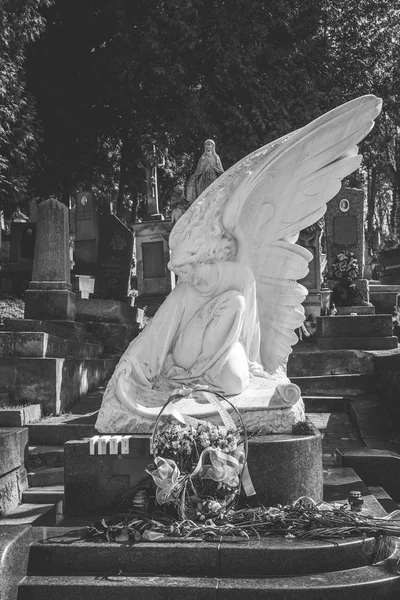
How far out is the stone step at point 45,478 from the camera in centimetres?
652

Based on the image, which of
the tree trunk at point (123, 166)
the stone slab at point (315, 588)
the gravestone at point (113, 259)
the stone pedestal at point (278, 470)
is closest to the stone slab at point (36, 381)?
the stone pedestal at point (278, 470)

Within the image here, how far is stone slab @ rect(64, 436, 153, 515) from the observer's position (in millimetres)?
4844

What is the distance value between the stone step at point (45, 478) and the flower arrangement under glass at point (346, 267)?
760 centimetres

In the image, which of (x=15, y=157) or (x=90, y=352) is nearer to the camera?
(x=90, y=352)

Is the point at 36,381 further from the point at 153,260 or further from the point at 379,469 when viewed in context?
the point at 153,260

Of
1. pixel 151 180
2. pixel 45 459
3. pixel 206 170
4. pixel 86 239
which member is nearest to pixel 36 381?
pixel 45 459

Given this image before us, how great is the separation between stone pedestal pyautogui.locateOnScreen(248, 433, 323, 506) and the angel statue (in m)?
0.29

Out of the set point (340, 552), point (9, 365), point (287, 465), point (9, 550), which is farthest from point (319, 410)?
point (9, 550)

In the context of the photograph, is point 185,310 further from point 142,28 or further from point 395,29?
point 395,29

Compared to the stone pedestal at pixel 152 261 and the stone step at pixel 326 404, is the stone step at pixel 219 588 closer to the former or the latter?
the stone step at pixel 326 404

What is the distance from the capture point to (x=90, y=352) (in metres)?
12.0

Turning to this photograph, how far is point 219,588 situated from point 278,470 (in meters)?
1.16

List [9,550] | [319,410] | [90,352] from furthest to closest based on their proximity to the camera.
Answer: [90,352] → [319,410] → [9,550]

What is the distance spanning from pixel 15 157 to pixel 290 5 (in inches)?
299
